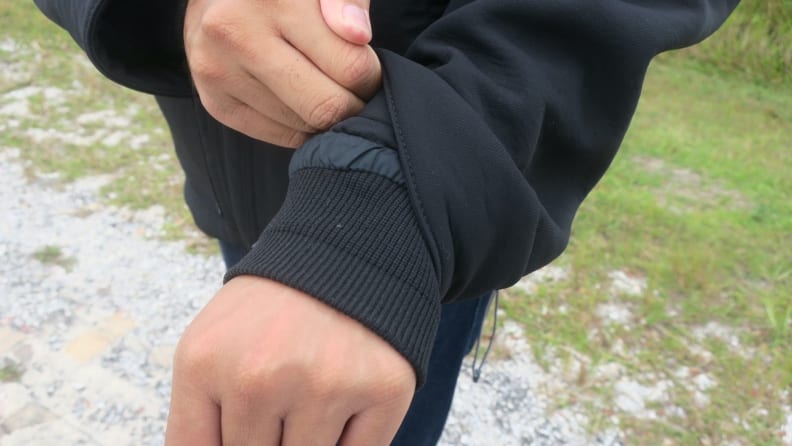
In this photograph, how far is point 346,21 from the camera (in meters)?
0.50

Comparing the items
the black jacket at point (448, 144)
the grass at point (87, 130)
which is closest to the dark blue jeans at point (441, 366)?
the black jacket at point (448, 144)

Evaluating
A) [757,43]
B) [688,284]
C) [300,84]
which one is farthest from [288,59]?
[757,43]

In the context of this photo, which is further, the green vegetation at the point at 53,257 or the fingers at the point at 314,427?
the green vegetation at the point at 53,257

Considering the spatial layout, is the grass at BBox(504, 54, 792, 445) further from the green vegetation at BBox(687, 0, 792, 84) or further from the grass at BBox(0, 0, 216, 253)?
the grass at BBox(0, 0, 216, 253)

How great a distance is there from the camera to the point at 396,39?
2.14 ft

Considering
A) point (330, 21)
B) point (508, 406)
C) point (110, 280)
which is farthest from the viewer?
point (110, 280)

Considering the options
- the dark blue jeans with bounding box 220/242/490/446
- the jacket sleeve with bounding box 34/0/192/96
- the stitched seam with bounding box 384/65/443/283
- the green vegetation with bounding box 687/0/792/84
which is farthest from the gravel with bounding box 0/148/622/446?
the green vegetation with bounding box 687/0/792/84

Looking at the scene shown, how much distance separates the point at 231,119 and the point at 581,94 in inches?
12.5

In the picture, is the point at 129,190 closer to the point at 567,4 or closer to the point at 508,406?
the point at 508,406

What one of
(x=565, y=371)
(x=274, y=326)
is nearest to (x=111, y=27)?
(x=274, y=326)

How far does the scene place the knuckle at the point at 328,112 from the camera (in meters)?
0.51

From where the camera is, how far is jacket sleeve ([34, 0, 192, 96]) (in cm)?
59

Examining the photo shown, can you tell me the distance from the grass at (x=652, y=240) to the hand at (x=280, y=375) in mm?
1416

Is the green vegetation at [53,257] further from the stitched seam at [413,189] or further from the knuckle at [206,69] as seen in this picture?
the stitched seam at [413,189]
